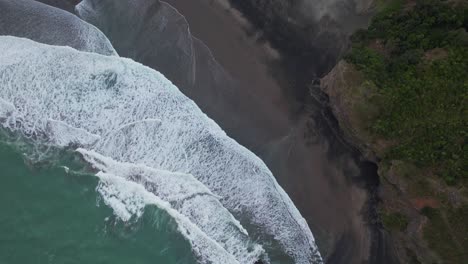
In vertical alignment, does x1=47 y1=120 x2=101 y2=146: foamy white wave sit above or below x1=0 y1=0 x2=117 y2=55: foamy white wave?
below

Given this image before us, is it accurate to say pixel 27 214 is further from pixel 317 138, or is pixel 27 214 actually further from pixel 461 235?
pixel 461 235

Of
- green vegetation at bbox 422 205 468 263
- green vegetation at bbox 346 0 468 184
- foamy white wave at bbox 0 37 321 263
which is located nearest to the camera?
green vegetation at bbox 422 205 468 263

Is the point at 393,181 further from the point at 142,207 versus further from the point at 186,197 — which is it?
the point at 142,207

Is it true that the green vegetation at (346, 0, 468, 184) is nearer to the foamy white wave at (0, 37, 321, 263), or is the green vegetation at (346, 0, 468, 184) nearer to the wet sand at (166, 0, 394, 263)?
the wet sand at (166, 0, 394, 263)

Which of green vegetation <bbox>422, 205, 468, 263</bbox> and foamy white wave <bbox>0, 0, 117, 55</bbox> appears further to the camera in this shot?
foamy white wave <bbox>0, 0, 117, 55</bbox>

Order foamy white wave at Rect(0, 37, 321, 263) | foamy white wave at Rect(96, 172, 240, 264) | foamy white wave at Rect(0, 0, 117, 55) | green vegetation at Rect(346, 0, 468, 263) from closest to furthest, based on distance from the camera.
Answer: green vegetation at Rect(346, 0, 468, 263), foamy white wave at Rect(96, 172, 240, 264), foamy white wave at Rect(0, 37, 321, 263), foamy white wave at Rect(0, 0, 117, 55)

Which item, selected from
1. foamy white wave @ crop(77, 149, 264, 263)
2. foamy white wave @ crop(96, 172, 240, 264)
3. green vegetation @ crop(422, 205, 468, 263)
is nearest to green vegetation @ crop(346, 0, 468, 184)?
green vegetation @ crop(422, 205, 468, 263)

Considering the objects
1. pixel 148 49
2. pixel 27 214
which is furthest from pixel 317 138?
pixel 27 214
